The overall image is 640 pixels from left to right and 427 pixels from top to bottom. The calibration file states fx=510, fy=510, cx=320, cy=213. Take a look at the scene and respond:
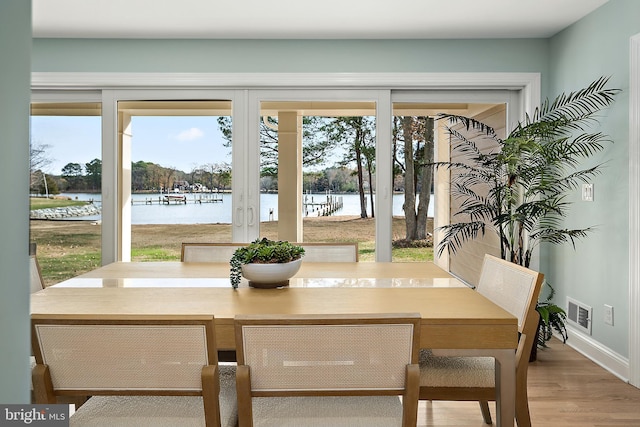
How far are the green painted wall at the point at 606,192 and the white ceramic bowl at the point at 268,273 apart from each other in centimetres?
226

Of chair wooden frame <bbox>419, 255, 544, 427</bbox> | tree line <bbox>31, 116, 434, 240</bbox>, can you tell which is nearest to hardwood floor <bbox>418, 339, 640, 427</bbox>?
chair wooden frame <bbox>419, 255, 544, 427</bbox>

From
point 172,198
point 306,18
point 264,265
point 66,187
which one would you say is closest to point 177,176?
point 172,198

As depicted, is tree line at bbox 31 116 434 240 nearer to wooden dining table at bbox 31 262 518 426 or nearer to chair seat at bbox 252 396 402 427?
wooden dining table at bbox 31 262 518 426

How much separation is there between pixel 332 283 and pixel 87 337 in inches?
45.4

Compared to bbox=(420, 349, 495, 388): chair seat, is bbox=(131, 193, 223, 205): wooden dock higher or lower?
higher

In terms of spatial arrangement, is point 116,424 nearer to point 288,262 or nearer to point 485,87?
point 288,262

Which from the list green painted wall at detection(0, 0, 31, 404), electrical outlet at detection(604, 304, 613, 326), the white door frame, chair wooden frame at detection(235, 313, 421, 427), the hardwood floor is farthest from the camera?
electrical outlet at detection(604, 304, 613, 326)

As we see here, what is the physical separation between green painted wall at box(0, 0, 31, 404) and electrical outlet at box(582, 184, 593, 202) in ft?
11.9

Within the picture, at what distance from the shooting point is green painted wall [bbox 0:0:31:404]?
656 millimetres

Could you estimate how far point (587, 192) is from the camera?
3.56 metres

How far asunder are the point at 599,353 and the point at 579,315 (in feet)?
1.14

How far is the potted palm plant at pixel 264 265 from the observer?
82.9 inches

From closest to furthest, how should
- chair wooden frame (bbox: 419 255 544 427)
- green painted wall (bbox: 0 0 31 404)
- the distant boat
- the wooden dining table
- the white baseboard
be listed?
green painted wall (bbox: 0 0 31 404) < the wooden dining table < chair wooden frame (bbox: 419 255 544 427) < the white baseboard < the distant boat

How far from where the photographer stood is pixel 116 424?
1.49 metres
